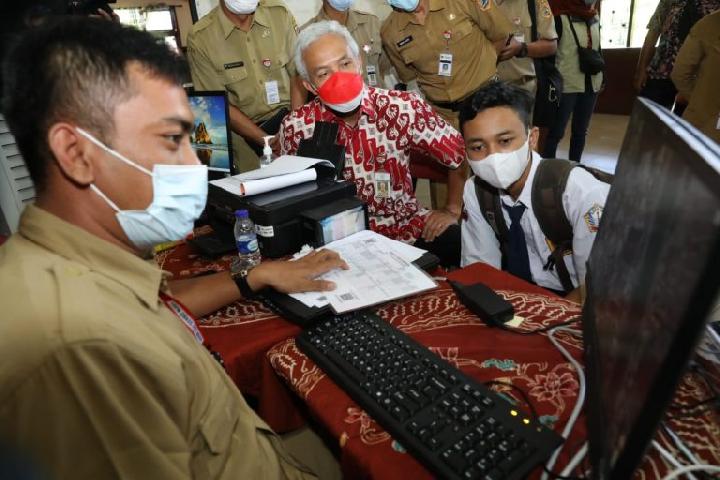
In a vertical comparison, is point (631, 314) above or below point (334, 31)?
below

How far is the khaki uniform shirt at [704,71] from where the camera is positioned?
247cm

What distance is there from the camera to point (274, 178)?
1.47 m

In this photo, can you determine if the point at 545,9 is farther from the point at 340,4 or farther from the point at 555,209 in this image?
the point at 555,209

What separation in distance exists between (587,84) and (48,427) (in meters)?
3.88

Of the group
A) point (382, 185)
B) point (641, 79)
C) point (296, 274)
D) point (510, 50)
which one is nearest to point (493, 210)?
point (382, 185)

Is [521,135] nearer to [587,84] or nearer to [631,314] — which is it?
[631,314]

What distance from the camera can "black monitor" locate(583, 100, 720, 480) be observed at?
1.27 feet

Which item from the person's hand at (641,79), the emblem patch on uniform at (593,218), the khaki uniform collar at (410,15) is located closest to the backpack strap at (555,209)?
the emblem patch on uniform at (593,218)

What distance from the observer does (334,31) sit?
2.00m

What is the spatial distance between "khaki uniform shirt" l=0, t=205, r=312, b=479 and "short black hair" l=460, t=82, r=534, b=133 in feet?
4.10

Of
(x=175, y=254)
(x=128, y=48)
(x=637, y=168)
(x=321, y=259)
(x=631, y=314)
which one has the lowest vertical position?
(x=175, y=254)

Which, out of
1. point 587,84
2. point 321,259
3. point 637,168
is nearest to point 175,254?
point 321,259

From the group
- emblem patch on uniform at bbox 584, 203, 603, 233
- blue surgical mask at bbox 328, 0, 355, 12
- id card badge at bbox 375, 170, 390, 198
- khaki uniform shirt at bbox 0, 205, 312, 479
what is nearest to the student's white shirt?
emblem patch on uniform at bbox 584, 203, 603, 233

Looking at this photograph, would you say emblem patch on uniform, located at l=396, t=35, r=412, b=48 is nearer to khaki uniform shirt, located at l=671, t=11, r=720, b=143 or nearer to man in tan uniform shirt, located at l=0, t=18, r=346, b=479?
khaki uniform shirt, located at l=671, t=11, r=720, b=143
